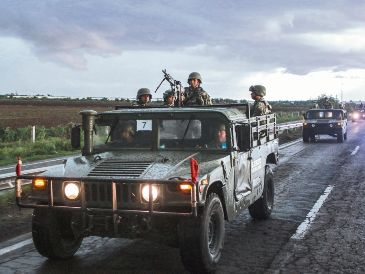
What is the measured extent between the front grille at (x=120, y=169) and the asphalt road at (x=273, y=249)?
3.63 feet

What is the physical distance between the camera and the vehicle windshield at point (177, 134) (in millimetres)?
6285

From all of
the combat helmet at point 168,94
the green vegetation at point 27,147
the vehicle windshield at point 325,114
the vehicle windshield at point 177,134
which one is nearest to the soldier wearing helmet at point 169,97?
the combat helmet at point 168,94

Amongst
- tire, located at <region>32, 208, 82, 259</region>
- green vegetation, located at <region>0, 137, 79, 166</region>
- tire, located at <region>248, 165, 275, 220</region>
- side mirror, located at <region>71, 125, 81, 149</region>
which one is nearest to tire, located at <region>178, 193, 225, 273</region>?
tire, located at <region>32, 208, 82, 259</region>

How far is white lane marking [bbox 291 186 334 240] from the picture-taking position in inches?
276

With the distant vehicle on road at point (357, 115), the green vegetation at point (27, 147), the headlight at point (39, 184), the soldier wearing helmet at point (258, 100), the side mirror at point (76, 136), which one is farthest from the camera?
the distant vehicle on road at point (357, 115)

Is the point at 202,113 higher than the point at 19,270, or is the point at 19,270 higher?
the point at 202,113

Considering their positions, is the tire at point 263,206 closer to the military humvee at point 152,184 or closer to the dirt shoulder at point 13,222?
the military humvee at point 152,184

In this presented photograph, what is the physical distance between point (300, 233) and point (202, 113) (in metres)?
2.40

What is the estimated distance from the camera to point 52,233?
558 cm

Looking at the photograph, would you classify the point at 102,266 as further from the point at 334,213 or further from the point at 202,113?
the point at 334,213

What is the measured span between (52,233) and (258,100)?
4.97 m

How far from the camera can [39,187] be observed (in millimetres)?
5422

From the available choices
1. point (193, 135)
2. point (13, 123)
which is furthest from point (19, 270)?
point (13, 123)

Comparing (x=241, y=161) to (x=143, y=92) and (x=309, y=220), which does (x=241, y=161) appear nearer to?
(x=309, y=220)
